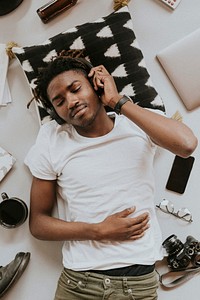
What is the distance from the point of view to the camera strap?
1.70 meters

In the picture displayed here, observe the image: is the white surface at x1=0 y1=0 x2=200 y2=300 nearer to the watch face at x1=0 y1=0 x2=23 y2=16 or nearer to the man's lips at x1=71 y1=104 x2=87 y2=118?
the watch face at x1=0 y1=0 x2=23 y2=16

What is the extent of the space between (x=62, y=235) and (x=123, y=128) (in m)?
0.45

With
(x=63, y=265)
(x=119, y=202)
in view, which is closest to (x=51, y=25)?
(x=119, y=202)

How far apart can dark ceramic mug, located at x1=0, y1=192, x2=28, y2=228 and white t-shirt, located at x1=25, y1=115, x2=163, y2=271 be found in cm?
17

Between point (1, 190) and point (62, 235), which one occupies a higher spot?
point (1, 190)

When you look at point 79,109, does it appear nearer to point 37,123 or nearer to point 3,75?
point 37,123

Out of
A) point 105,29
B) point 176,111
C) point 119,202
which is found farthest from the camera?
point 176,111

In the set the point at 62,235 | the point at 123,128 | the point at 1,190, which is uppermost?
the point at 123,128

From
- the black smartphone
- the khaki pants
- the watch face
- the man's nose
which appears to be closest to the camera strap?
the khaki pants

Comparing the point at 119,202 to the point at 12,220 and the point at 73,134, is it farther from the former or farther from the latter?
the point at 12,220

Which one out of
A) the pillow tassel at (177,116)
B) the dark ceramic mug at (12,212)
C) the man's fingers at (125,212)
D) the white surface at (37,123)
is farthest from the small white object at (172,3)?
the dark ceramic mug at (12,212)

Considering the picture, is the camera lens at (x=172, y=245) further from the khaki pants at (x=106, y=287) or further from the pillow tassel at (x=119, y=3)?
the pillow tassel at (x=119, y=3)

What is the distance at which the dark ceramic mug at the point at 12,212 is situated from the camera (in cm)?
164

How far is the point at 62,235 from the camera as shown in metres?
1.53
